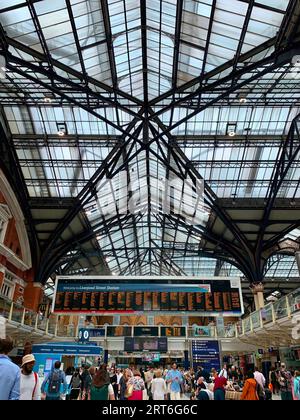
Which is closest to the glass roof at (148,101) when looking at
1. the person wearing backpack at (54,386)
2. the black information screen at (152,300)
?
the black information screen at (152,300)

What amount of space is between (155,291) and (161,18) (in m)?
18.3

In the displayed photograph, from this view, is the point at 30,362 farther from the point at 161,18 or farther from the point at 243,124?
the point at 243,124

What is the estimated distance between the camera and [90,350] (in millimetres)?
16891

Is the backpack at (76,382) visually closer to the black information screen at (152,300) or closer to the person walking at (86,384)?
the person walking at (86,384)

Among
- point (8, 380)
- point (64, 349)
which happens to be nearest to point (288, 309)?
point (64, 349)

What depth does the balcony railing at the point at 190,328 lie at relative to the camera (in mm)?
19984

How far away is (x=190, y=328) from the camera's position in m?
32.5

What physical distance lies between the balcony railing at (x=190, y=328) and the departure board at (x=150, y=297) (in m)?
2.73

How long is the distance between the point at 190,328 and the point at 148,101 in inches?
875

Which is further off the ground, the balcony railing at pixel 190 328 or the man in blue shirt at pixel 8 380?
the balcony railing at pixel 190 328

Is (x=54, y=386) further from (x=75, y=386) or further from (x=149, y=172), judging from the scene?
(x=149, y=172)

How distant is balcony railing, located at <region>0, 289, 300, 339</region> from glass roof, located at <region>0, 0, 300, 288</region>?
1035 centimetres

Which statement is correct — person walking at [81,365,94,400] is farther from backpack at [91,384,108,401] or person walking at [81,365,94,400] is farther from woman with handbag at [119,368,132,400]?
backpack at [91,384,108,401]
